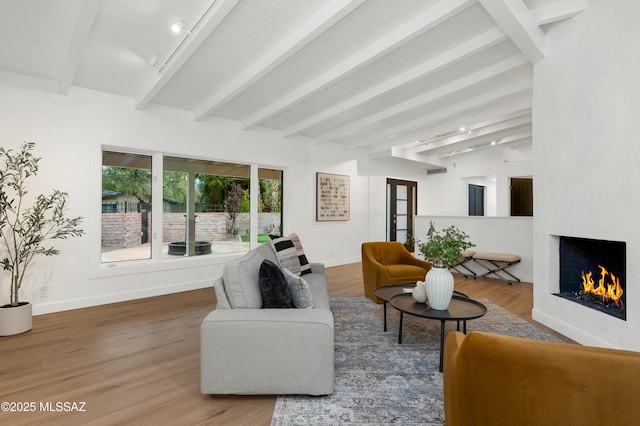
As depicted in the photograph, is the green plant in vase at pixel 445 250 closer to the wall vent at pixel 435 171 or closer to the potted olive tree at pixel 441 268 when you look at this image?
the potted olive tree at pixel 441 268

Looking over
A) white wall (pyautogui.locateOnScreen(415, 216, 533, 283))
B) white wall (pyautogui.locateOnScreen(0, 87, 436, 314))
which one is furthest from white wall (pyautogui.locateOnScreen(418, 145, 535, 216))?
white wall (pyautogui.locateOnScreen(0, 87, 436, 314))

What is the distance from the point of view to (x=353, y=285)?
16.4ft

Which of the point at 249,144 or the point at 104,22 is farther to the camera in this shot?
the point at 249,144

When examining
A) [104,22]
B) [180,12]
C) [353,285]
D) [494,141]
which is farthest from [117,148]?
[494,141]

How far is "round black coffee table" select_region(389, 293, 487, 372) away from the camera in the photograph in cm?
→ 233

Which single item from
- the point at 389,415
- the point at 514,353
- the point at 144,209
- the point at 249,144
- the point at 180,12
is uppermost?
the point at 180,12

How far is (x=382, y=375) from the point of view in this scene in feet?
7.35

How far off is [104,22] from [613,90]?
4.17 metres

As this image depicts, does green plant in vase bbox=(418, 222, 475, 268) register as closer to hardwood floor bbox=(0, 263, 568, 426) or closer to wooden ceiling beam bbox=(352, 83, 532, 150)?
hardwood floor bbox=(0, 263, 568, 426)

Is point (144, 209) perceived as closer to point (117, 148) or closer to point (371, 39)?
point (117, 148)

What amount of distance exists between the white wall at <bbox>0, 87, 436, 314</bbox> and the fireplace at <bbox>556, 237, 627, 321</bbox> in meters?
4.47

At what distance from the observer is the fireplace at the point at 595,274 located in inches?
106

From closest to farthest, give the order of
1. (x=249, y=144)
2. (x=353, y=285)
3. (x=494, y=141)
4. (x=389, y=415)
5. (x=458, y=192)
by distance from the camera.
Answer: (x=389, y=415), (x=353, y=285), (x=249, y=144), (x=494, y=141), (x=458, y=192)

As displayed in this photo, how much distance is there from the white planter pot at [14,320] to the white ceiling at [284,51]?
2.37 meters
